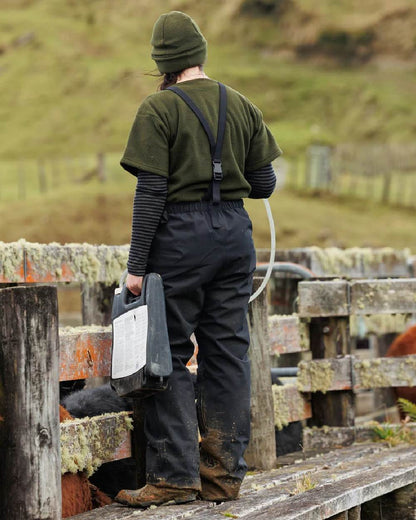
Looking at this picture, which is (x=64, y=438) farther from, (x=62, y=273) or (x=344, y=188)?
(x=344, y=188)

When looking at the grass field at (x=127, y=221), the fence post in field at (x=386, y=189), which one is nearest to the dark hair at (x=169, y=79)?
the grass field at (x=127, y=221)

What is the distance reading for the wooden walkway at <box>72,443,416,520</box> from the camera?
408 cm

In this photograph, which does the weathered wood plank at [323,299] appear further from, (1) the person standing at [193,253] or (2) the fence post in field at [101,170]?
(2) the fence post in field at [101,170]

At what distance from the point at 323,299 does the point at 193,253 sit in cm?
182

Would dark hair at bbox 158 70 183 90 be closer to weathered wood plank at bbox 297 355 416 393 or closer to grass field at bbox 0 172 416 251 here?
weathered wood plank at bbox 297 355 416 393

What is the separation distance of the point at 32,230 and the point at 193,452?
2064 cm

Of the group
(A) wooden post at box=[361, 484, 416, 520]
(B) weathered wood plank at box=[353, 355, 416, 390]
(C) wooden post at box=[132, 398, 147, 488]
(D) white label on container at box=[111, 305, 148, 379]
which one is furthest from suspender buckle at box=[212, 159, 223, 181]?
(B) weathered wood plank at box=[353, 355, 416, 390]

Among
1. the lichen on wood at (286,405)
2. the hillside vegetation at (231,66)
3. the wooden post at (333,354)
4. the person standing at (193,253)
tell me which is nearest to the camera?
the person standing at (193,253)

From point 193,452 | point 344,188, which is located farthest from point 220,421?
point 344,188

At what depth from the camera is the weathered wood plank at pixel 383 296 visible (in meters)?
5.90

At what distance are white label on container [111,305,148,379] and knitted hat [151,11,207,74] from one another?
998 millimetres

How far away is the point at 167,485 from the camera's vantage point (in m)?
4.21

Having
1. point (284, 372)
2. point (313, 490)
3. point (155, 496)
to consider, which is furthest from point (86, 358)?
point (284, 372)

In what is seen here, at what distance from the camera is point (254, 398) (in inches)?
206
